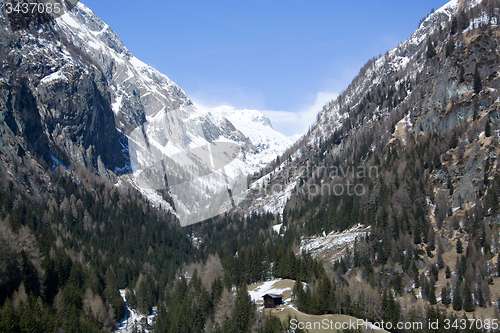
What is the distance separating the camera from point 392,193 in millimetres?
122875

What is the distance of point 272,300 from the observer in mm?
77812

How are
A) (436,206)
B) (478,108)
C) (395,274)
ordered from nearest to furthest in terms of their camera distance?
(395,274)
(436,206)
(478,108)

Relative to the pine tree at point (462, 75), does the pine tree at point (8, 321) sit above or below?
below

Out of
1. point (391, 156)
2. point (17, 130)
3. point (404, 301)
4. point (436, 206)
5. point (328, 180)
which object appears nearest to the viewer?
point (404, 301)

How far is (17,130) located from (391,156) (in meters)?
151

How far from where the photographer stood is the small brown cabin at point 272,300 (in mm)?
77750

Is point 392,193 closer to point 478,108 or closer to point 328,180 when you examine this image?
point 478,108

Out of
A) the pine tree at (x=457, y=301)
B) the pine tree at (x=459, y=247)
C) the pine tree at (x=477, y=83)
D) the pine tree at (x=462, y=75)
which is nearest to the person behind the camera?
the pine tree at (x=457, y=301)

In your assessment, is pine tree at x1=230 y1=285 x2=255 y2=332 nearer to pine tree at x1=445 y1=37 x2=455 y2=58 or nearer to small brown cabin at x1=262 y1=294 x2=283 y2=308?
small brown cabin at x1=262 y1=294 x2=283 y2=308

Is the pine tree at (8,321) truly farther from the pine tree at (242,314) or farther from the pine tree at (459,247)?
the pine tree at (459,247)

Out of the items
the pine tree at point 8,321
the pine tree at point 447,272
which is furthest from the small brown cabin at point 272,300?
the pine tree at point 8,321

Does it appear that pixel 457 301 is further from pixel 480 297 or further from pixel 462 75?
pixel 462 75

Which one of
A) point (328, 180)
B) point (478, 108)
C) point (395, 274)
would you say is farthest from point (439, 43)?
point (395, 274)

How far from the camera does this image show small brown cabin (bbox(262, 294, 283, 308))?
77.8 meters
